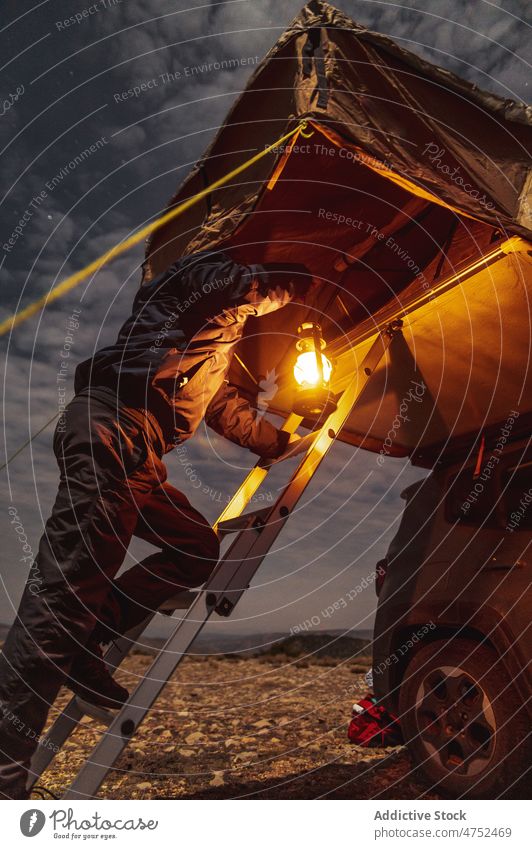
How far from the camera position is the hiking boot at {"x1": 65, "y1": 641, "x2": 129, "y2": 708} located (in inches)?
99.7

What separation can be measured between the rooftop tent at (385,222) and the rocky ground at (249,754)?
7.81 feet

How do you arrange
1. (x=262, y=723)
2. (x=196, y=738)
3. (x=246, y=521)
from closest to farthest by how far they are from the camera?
(x=246, y=521) → (x=196, y=738) → (x=262, y=723)

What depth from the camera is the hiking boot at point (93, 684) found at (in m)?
2.53

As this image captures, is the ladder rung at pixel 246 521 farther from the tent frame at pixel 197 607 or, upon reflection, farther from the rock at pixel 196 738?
the rock at pixel 196 738

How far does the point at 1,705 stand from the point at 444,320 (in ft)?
11.0

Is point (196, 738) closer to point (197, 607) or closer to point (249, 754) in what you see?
point (249, 754)

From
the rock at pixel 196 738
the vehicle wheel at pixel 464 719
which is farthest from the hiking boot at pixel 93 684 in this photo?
the rock at pixel 196 738

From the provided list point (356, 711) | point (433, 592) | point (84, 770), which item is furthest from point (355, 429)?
point (84, 770)

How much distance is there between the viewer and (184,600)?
9.30 feet

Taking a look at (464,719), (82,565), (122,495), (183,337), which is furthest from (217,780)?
(183,337)

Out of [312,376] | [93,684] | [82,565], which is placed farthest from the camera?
[312,376]

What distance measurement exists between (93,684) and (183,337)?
174 cm

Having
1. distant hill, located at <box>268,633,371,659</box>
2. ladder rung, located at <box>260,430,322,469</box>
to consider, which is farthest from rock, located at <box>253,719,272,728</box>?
distant hill, located at <box>268,633,371,659</box>

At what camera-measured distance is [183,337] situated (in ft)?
9.40
